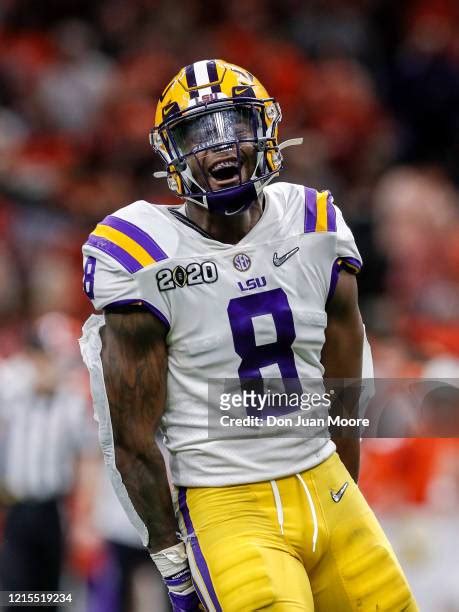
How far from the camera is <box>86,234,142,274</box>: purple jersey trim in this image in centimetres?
319

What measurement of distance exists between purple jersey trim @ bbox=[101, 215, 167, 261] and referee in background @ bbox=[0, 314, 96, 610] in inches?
159

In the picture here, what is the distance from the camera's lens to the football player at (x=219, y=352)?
3219 mm

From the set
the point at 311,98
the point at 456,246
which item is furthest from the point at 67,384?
the point at 311,98

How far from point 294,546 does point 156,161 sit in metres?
6.08

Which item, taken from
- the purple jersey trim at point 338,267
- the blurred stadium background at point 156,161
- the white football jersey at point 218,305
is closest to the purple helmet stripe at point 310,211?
the white football jersey at point 218,305

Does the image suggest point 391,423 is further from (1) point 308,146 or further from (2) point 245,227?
(1) point 308,146

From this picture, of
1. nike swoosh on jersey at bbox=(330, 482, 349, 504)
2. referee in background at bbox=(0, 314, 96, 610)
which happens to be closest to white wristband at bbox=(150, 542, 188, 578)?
nike swoosh on jersey at bbox=(330, 482, 349, 504)

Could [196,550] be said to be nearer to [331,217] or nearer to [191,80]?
[331,217]

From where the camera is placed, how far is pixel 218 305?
3250mm

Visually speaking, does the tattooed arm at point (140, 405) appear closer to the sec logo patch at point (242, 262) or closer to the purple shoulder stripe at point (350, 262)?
the sec logo patch at point (242, 262)

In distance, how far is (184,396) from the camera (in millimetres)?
3312

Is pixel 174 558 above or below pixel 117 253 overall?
below

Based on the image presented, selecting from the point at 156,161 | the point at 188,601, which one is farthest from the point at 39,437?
the point at 188,601

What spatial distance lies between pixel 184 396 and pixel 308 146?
6213 mm
